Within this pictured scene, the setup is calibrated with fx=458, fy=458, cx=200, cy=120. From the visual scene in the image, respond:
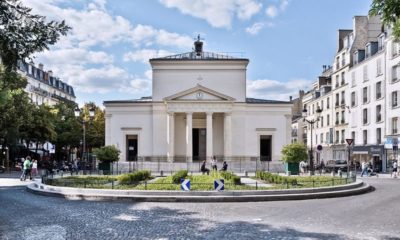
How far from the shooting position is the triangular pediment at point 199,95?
164ft

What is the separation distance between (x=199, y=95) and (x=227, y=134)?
5448 mm

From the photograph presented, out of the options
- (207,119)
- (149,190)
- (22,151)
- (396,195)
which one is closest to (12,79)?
(149,190)

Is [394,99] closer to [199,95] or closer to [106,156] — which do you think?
[199,95]

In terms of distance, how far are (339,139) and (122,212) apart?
51.5 metres

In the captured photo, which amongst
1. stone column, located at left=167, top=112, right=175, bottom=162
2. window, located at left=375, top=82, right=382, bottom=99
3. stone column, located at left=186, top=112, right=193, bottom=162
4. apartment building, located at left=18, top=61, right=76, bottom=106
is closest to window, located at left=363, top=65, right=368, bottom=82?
window, located at left=375, top=82, right=382, bottom=99

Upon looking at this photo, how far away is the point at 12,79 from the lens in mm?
11727

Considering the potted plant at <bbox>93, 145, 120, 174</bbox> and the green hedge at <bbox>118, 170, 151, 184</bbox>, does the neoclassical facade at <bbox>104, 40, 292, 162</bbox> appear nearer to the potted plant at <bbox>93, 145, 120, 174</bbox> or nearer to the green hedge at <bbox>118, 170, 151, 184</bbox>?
the potted plant at <bbox>93, 145, 120, 174</bbox>

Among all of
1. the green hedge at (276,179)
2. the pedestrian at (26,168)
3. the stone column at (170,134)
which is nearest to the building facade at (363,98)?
the green hedge at (276,179)

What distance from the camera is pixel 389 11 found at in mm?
8477

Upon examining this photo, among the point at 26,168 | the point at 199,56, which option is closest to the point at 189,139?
the point at 199,56

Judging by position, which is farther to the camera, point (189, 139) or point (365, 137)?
point (365, 137)

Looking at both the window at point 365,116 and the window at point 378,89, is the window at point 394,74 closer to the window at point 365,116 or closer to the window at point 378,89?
the window at point 378,89

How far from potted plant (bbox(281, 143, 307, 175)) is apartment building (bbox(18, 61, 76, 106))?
158 ft

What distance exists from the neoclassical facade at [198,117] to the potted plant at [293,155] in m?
16.9
